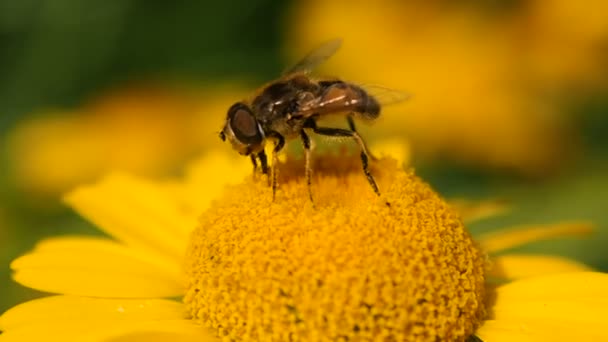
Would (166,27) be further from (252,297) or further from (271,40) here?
(252,297)

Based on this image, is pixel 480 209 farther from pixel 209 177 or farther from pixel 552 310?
pixel 209 177

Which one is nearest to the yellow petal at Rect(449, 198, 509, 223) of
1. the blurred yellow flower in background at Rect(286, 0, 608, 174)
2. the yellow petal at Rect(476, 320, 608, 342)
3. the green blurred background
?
the yellow petal at Rect(476, 320, 608, 342)

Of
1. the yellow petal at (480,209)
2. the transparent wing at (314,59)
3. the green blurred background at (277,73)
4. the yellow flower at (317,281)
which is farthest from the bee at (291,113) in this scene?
the green blurred background at (277,73)

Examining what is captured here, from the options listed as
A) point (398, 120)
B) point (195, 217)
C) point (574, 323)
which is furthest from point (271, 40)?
point (574, 323)

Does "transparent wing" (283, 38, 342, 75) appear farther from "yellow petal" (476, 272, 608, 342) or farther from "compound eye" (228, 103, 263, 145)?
"yellow petal" (476, 272, 608, 342)

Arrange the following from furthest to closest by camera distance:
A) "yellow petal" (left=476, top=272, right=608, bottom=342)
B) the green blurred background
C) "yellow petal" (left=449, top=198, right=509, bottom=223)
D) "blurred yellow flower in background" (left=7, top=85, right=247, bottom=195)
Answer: "blurred yellow flower in background" (left=7, top=85, right=247, bottom=195)
the green blurred background
"yellow petal" (left=449, top=198, right=509, bottom=223)
"yellow petal" (left=476, top=272, right=608, bottom=342)

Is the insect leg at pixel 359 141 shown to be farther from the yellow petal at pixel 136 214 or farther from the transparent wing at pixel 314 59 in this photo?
the yellow petal at pixel 136 214
